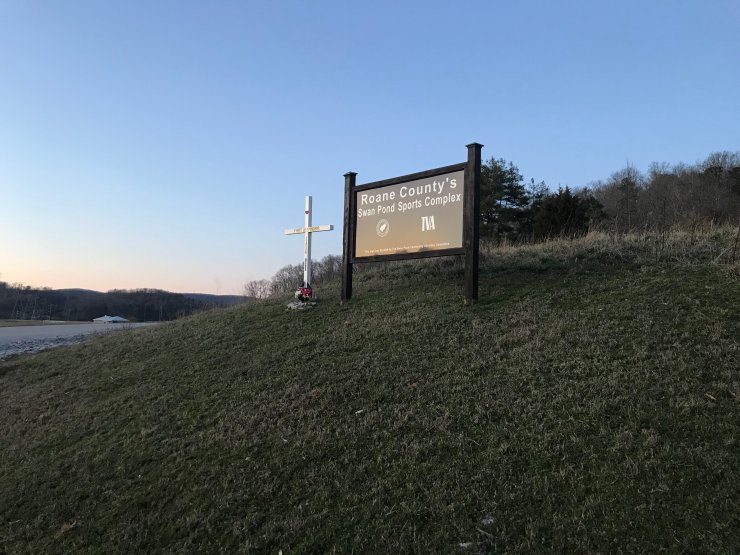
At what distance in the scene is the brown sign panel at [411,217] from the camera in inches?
408

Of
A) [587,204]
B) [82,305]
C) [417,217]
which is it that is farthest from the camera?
[82,305]

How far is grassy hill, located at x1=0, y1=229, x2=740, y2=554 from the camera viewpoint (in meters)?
3.65

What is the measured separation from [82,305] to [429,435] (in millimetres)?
142192

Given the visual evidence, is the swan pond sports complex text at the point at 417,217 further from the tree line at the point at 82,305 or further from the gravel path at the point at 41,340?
the tree line at the point at 82,305

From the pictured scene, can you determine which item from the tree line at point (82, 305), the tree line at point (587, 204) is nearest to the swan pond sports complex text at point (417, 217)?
the tree line at point (587, 204)

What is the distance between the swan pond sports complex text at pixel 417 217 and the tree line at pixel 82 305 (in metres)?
112

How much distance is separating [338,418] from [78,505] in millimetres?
2707

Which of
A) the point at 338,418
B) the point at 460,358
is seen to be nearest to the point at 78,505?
the point at 338,418

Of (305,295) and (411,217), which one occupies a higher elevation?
(411,217)

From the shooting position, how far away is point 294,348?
8.95 m

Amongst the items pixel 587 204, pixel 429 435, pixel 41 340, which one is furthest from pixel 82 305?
pixel 429 435

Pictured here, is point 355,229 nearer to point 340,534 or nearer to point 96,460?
point 96,460

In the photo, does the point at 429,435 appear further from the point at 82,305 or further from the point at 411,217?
the point at 82,305

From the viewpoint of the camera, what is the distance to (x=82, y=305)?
128 meters
